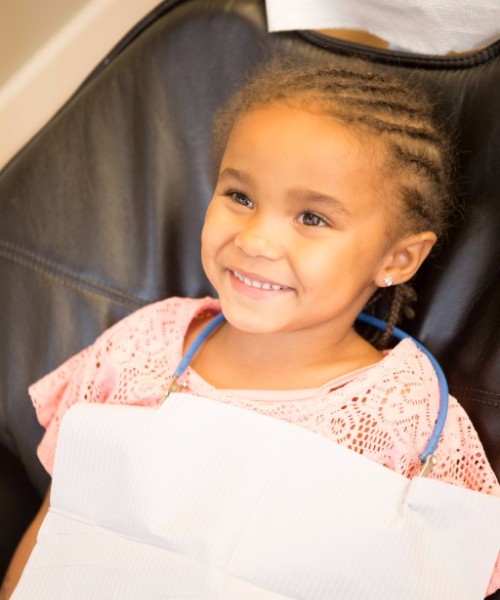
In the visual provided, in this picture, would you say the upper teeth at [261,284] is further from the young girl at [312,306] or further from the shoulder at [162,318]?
the shoulder at [162,318]

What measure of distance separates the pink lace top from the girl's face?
9 centimetres

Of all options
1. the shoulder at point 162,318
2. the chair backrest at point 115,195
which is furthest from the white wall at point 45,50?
the shoulder at point 162,318

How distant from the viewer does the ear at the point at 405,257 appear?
0.97 m

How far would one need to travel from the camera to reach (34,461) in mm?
1131

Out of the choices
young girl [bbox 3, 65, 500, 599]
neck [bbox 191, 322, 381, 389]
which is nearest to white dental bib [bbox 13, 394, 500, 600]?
young girl [bbox 3, 65, 500, 599]

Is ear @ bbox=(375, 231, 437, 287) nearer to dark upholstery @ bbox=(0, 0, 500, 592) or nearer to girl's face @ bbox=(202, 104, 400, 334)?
girl's face @ bbox=(202, 104, 400, 334)

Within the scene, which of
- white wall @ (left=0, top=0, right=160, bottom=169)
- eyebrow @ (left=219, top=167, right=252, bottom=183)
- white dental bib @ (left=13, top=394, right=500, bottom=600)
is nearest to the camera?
white dental bib @ (left=13, top=394, right=500, bottom=600)

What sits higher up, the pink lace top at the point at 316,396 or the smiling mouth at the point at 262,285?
the smiling mouth at the point at 262,285

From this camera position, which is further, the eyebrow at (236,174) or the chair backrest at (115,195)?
the chair backrest at (115,195)

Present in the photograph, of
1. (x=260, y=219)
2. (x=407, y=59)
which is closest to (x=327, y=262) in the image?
(x=260, y=219)

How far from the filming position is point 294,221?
0.90 m

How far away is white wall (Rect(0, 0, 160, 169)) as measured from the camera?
140cm

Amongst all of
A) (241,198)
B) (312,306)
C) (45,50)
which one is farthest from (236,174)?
(45,50)

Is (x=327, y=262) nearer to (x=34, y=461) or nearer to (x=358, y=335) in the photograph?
(x=358, y=335)
